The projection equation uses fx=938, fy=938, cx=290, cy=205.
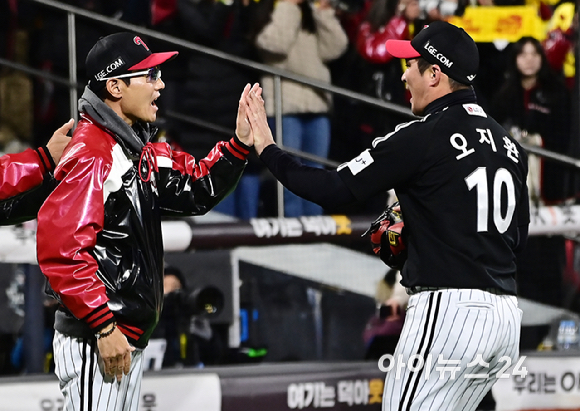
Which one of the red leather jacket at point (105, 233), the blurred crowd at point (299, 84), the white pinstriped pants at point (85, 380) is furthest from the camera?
the blurred crowd at point (299, 84)

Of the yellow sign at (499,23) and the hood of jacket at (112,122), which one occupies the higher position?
the yellow sign at (499,23)

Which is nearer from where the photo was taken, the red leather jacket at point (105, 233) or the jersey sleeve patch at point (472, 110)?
the red leather jacket at point (105, 233)

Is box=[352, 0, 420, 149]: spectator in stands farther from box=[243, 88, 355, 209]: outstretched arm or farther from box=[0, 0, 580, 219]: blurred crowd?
box=[243, 88, 355, 209]: outstretched arm

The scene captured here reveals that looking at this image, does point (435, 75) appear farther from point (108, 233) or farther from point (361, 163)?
point (108, 233)

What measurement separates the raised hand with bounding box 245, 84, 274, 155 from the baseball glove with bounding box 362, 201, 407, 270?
1.77 ft

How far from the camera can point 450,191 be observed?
3.35 m

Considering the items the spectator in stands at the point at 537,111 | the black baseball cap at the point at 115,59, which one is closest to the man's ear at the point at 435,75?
the black baseball cap at the point at 115,59

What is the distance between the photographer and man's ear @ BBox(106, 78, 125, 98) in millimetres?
3449

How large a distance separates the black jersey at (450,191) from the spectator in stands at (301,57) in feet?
7.71

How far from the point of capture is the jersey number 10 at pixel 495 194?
3340 mm

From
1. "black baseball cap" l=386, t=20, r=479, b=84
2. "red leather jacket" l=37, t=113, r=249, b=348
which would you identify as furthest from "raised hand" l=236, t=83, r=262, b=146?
"black baseball cap" l=386, t=20, r=479, b=84

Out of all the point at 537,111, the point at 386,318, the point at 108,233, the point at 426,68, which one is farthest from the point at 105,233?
the point at 537,111

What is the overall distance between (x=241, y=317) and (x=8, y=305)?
1.22m

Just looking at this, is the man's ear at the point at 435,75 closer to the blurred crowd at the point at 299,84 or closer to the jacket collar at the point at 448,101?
the jacket collar at the point at 448,101
